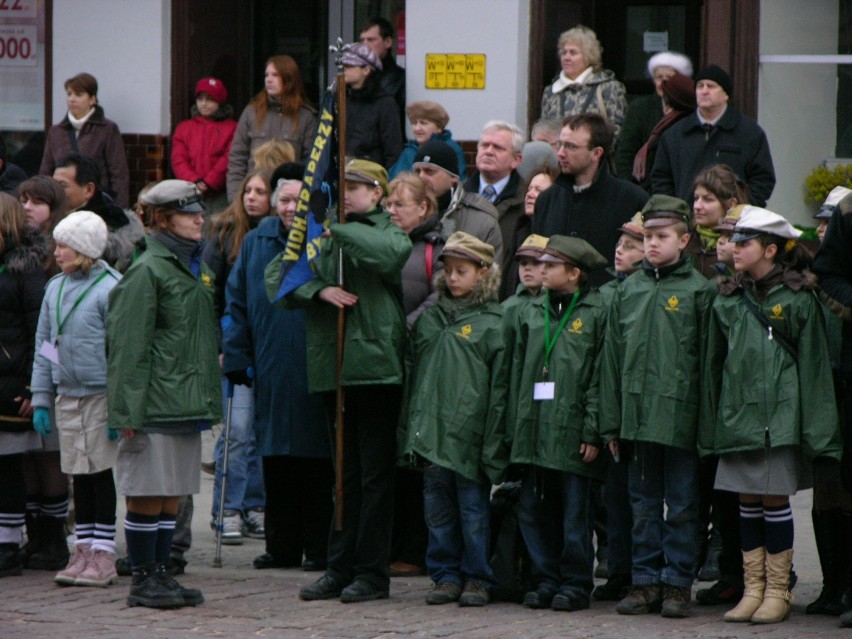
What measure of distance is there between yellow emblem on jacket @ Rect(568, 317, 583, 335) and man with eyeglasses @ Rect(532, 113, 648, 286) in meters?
1.01

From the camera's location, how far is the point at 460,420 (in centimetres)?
835

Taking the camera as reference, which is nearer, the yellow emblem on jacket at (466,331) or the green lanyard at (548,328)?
the green lanyard at (548,328)

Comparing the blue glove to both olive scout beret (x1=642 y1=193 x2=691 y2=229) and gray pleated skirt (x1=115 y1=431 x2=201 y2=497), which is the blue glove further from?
olive scout beret (x1=642 y1=193 x2=691 y2=229)

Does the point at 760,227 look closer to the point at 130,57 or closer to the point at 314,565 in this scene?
the point at 314,565

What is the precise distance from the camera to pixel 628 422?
26.4ft

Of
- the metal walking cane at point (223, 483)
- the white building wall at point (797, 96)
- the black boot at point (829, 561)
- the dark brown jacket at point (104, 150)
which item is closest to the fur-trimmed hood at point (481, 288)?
the metal walking cane at point (223, 483)

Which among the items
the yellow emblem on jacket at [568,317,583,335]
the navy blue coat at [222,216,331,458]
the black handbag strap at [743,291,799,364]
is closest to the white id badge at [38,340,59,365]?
the navy blue coat at [222,216,331,458]

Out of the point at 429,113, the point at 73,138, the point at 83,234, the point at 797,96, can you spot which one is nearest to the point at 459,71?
the point at 429,113

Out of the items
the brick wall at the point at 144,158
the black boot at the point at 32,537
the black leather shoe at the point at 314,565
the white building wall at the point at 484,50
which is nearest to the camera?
the black leather shoe at the point at 314,565

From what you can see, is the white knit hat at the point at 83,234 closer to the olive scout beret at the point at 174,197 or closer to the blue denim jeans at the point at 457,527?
the olive scout beret at the point at 174,197

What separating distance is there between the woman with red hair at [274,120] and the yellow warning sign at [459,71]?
106 cm

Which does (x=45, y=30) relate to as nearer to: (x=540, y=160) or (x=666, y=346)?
(x=540, y=160)

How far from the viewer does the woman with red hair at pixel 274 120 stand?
13.6 meters

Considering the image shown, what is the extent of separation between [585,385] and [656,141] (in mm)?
3516
